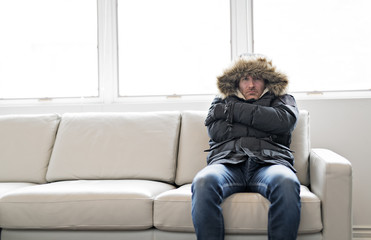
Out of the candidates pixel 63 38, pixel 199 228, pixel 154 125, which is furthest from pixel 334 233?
pixel 63 38

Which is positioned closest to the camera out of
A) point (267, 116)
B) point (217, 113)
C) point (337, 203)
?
point (337, 203)

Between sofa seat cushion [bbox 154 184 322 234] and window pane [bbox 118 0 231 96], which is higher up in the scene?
window pane [bbox 118 0 231 96]

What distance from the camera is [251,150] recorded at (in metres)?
2.18

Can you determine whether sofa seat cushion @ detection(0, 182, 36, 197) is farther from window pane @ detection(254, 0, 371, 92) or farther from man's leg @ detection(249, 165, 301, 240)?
window pane @ detection(254, 0, 371, 92)

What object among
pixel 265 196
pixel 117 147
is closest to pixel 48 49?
pixel 117 147

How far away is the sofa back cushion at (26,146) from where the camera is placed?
2654 millimetres

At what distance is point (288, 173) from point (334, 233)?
34 centimetres

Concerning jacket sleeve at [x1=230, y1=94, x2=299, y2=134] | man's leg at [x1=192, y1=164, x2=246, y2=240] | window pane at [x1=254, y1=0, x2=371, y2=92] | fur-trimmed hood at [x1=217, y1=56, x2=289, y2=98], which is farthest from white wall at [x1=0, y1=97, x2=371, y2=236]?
man's leg at [x1=192, y1=164, x2=246, y2=240]

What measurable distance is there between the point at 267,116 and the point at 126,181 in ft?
2.90

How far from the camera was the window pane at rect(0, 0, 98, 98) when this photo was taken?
329cm

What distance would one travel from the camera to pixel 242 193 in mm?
2004

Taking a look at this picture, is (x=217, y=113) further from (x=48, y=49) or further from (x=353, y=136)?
(x=48, y=49)

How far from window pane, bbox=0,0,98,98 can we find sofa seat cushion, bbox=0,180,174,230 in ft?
4.30

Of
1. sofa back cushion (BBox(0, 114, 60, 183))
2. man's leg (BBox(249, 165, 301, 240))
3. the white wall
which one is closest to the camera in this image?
man's leg (BBox(249, 165, 301, 240))
